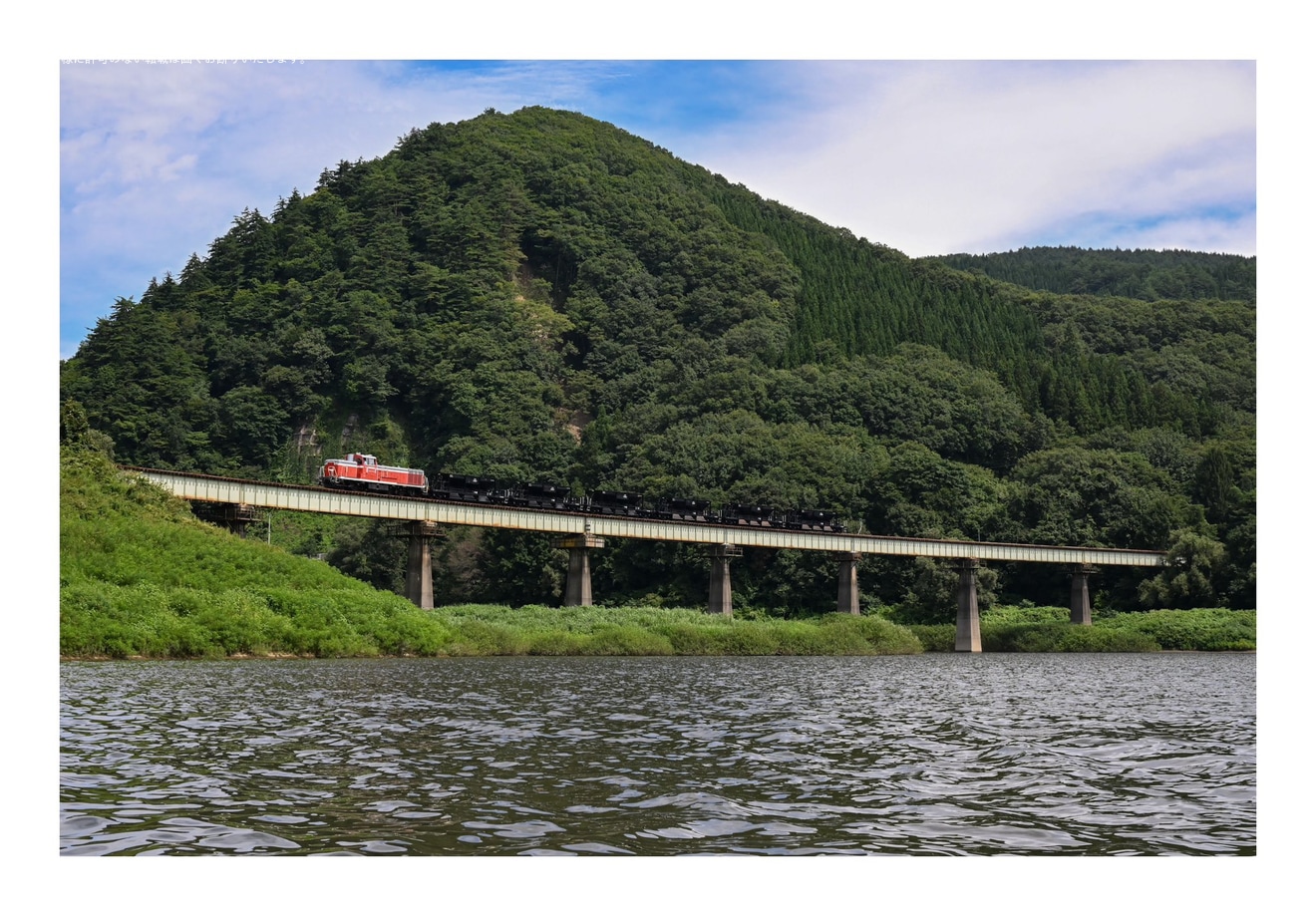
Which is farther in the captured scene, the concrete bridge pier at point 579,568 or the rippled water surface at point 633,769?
the concrete bridge pier at point 579,568

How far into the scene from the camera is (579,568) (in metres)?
88.4

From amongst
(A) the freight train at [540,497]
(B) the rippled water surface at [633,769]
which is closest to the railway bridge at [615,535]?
(A) the freight train at [540,497]

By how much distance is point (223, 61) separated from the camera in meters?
23.6

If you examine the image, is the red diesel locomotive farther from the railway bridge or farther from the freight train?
the railway bridge

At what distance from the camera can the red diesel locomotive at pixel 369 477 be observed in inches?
3127

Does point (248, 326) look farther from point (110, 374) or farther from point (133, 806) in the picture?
point (133, 806)

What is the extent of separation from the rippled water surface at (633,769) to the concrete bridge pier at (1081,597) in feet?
209

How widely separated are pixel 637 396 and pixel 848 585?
7921cm

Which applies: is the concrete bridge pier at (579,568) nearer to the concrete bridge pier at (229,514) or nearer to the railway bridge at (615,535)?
the railway bridge at (615,535)

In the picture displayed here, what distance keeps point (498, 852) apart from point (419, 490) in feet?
240

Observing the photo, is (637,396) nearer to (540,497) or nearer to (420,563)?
(540,497)

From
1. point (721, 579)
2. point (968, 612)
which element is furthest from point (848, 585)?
point (721, 579)

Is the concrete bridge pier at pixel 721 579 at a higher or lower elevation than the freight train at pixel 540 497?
lower
